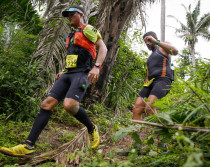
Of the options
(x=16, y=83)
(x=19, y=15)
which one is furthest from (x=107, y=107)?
(x=19, y=15)

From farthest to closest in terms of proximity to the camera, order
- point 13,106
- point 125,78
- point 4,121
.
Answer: point 125,78
point 13,106
point 4,121

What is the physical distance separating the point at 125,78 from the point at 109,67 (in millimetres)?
1011

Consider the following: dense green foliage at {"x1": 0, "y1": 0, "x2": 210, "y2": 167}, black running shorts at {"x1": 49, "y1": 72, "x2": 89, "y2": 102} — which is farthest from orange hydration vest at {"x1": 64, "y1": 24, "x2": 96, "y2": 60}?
dense green foliage at {"x1": 0, "y1": 0, "x2": 210, "y2": 167}

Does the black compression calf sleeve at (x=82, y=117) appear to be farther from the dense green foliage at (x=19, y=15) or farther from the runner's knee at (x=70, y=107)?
the dense green foliage at (x=19, y=15)

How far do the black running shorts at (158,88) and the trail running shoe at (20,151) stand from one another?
6.28 feet

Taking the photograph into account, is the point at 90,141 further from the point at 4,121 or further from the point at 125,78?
the point at 125,78

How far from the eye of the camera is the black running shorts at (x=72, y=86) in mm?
2471

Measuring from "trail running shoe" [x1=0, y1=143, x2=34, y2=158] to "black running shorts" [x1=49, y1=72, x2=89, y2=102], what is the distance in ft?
2.47

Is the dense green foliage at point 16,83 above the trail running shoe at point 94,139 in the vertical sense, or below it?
above

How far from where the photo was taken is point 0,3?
4.29 m

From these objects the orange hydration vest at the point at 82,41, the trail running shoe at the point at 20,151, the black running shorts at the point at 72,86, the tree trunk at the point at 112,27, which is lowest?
the trail running shoe at the point at 20,151

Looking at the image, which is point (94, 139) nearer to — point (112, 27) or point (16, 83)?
point (16, 83)

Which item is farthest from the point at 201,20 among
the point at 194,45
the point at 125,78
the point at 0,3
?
the point at 0,3

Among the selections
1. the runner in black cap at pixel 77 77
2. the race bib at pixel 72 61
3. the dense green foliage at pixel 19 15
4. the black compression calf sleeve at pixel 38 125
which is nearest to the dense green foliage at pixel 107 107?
the dense green foliage at pixel 19 15
